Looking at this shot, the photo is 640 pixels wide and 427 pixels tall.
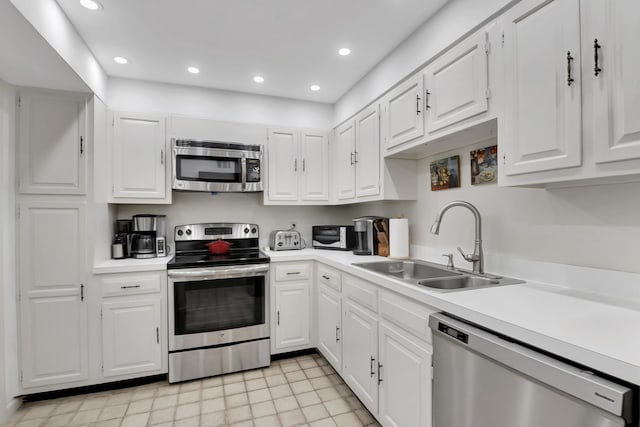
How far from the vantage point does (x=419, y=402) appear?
1.46 meters

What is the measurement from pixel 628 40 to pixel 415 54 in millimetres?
1196

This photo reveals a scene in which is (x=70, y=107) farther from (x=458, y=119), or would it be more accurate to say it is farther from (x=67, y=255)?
(x=458, y=119)

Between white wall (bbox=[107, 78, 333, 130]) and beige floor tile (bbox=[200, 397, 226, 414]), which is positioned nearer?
beige floor tile (bbox=[200, 397, 226, 414])

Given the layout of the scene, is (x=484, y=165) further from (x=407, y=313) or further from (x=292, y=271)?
(x=292, y=271)

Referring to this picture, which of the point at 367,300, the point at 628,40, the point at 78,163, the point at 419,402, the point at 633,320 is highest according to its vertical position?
the point at 628,40

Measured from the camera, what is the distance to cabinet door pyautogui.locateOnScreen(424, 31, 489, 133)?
153cm

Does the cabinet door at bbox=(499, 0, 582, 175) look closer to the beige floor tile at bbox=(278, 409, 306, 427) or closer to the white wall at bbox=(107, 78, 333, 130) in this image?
the beige floor tile at bbox=(278, 409, 306, 427)

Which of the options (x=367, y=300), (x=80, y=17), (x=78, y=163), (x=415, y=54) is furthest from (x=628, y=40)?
(x=78, y=163)

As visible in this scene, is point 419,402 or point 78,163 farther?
point 78,163

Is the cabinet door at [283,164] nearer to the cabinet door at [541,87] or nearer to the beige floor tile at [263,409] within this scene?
the beige floor tile at [263,409]

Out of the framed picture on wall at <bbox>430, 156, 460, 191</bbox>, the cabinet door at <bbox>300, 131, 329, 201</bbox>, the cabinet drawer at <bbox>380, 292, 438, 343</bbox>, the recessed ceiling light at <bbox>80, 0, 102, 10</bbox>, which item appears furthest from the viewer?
the cabinet door at <bbox>300, 131, 329, 201</bbox>

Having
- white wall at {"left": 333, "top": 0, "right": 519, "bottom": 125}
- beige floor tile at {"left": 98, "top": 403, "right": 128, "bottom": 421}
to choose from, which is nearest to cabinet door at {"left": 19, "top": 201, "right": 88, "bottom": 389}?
beige floor tile at {"left": 98, "top": 403, "right": 128, "bottom": 421}

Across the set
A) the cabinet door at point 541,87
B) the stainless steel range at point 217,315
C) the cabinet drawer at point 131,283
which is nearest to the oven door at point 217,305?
the stainless steel range at point 217,315

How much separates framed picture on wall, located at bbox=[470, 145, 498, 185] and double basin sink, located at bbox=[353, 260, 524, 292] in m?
0.58
